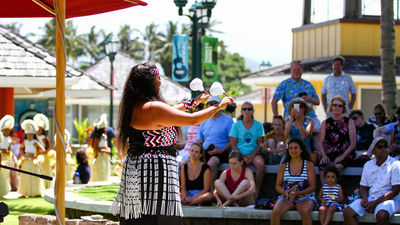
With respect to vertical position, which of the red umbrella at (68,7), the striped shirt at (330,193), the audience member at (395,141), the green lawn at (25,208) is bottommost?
the green lawn at (25,208)

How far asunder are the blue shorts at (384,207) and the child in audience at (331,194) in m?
0.25

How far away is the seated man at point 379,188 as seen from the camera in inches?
324

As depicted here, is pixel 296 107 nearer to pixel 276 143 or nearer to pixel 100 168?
pixel 276 143

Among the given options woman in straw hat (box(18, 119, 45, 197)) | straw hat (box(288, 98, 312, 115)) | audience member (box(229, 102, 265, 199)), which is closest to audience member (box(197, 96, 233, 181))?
audience member (box(229, 102, 265, 199))

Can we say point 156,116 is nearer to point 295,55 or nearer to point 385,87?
point 385,87

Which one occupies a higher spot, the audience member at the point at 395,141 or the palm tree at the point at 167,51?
the palm tree at the point at 167,51

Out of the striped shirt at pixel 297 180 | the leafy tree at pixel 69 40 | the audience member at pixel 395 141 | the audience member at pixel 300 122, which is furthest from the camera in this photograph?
the leafy tree at pixel 69 40

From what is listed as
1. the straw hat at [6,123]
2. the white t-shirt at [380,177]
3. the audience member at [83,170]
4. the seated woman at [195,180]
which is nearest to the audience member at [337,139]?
the white t-shirt at [380,177]

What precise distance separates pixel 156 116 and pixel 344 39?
14495 mm

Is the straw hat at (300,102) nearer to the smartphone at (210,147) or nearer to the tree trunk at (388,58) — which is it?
the smartphone at (210,147)

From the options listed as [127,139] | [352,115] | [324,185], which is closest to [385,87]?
[352,115]

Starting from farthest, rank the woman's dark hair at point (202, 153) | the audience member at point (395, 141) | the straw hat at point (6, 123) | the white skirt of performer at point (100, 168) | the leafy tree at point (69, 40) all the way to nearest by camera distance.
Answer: the leafy tree at point (69, 40)
the white skirt of performer at point (100, 168)
the straw hat at point (6, 123)
the woman's dark hair at point (202, 153)
the audience member at point (395, 141)

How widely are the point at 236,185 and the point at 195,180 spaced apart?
601mm

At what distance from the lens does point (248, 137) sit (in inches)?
399
